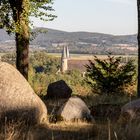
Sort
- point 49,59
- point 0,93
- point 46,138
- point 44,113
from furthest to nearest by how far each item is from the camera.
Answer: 1. point 49,59
2. point 44,113
3. point 0,93
4. point 46,138

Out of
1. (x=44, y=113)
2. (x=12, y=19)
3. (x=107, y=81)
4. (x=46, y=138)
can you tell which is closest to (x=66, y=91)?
(x=107, y=81)

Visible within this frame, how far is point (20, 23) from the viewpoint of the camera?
830 inches

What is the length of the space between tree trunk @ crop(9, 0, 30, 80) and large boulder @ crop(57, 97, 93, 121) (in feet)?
33.5

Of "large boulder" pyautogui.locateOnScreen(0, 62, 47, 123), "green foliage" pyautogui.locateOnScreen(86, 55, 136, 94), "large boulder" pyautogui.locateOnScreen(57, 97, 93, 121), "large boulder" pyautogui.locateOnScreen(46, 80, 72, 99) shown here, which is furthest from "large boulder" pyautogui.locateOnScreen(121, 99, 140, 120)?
"green foliage" pyautogui.locateOnScreen(86, 55, 136, 94)

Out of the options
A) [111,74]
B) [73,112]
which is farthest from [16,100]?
[111,74]

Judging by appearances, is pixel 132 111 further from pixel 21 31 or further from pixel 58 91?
pixel 21 31

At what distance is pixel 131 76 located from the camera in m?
21.6

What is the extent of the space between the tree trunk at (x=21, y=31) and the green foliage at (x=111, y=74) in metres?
2.93

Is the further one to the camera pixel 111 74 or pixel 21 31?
pixel 111 74

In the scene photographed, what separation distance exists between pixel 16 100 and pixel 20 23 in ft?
38.3

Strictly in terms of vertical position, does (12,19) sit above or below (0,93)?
above

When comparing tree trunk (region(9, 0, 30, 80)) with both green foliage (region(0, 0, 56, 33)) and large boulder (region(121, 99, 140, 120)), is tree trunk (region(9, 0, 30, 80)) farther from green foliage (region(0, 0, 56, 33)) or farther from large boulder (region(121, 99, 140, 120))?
large boulder (region(121, 99, 140, 120))

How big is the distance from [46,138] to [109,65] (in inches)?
564

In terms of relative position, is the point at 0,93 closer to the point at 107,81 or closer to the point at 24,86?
the point at 24,86
